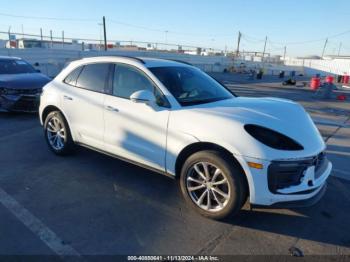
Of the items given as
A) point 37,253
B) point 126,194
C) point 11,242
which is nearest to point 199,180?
point 126,194

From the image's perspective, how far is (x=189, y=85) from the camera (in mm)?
4070

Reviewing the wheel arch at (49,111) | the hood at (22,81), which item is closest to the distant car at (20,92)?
the hood at (22,81)

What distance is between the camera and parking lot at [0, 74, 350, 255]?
286 cm

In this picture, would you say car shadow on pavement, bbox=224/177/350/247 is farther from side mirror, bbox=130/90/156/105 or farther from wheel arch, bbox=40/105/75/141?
wheel arch, bbox=40/105/75/141

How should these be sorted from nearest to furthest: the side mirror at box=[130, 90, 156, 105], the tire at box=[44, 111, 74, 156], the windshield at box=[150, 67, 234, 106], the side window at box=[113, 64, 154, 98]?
the side mirror at box=[130, 90, 156, 105], the windshield at box=[150, 67, 234, 106], the side window at box=[113, 64, 154, 98], the tire at box=[44, 111, 74, 156]

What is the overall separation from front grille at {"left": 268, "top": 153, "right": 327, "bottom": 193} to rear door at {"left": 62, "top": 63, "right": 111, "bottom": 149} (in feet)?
7.83

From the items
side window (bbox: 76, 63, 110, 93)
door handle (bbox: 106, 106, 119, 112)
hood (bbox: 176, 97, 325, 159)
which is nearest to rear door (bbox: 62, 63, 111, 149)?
side window (bbox: 76, 63, 110, 93)

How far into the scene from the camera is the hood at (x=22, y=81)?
25.5 ft

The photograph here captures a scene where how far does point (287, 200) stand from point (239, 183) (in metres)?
0.49

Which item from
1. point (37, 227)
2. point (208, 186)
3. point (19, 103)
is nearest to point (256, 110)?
point (208, 186)

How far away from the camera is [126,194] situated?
3.87 metres

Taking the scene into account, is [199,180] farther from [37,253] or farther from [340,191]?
[340,191]

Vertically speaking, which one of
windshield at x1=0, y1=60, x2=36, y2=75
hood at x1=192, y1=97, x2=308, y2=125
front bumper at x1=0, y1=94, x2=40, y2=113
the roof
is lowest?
front bumper at x1=0, y1=94, x2=40, y2=113

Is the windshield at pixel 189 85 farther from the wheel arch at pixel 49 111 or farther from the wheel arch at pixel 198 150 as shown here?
the wheel arch at pixel 49 111
